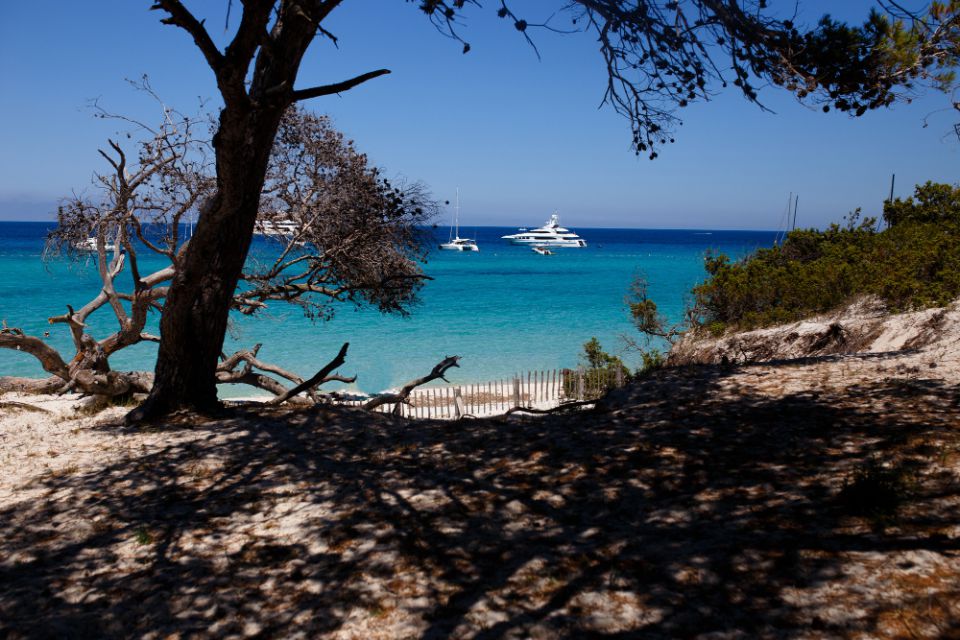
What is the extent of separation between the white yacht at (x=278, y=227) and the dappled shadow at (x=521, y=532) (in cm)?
868

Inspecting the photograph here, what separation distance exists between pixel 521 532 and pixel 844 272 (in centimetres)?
1577

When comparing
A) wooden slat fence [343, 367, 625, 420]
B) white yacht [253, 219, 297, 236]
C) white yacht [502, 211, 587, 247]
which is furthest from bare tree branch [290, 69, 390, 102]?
white yacht [502, 211, 587, 247]

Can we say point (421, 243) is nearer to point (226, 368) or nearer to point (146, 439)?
point (226, 368)

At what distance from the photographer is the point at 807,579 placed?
3029mm

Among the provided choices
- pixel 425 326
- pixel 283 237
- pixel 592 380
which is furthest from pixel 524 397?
pixel 425 326

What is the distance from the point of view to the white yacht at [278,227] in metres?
14.0

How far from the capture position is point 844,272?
16484 millimetres

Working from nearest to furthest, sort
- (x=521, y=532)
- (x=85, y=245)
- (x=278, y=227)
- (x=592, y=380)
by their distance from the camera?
(x=521, y=532) < (x=85, y=245) < (x=278, y=227) < (x=592, y=380)

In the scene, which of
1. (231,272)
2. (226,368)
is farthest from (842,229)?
(231,272)

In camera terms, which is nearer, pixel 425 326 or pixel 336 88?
pixel 336 88

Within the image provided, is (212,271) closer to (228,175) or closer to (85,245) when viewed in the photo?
(228,175)

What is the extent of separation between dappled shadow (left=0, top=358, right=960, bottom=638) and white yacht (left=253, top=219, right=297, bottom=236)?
868cm

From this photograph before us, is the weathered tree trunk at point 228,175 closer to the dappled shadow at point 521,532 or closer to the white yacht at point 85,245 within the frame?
the dappled shadow at point 521,532

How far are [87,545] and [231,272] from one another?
345 cm
